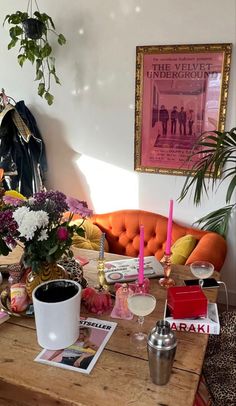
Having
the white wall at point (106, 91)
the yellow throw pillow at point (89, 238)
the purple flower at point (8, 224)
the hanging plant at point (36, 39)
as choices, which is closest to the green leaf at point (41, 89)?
the hanging plant at point (36, 39)

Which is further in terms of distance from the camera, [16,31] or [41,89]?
[41,89]

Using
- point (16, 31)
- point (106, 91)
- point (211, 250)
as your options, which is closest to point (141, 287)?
point (211, 250)

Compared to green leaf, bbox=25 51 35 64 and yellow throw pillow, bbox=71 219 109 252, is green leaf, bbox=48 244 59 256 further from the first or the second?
green leaf, bbox=25 51 35 64

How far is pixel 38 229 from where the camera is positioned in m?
1.11

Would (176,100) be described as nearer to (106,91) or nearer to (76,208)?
(106,91)

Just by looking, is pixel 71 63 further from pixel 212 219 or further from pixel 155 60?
pixel 212 219

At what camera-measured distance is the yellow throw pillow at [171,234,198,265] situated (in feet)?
7.50

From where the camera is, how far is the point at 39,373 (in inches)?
39.4

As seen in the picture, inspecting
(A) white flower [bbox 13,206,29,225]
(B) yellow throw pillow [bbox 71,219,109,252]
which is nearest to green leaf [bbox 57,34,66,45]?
(B) yellow throw pillow [bbox 71,219,109,252]

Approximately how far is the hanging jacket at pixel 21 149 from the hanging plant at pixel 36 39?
10.7 inches

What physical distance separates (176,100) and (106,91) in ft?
1.87

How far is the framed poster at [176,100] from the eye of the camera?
236cm

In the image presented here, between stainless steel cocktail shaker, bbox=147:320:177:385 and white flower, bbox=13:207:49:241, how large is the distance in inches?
18.7

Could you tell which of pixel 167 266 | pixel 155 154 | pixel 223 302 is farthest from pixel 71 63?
pixel 223 302
